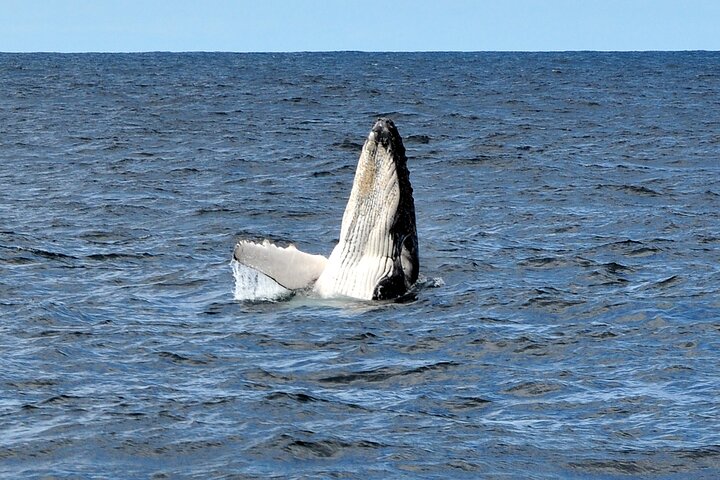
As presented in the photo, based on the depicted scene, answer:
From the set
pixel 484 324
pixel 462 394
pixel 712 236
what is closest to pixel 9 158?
pixel 712 236

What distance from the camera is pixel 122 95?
206 feet

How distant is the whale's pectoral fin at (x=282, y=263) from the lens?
15617 mm

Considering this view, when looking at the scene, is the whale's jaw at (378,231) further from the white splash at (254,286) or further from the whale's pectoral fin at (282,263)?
the white splash at (254,286)

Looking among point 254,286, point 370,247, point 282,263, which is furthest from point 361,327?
point 254,286

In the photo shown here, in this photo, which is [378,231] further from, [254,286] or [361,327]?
[254,286]

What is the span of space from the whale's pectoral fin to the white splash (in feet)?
0.38

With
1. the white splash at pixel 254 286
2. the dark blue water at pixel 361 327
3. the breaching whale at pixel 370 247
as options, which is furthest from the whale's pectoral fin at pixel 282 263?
the dark blue water at pixel 361 327

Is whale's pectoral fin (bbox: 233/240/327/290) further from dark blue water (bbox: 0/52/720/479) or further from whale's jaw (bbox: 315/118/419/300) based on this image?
dark blue water (bbox: 0/52/720/479)

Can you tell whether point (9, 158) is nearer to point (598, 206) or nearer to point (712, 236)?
point (598, 206)

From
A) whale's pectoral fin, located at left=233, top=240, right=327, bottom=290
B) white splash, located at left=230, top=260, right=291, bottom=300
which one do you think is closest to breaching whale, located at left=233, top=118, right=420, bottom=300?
whale's pectoral fin, located at left=233, top=240, right=327, bottom=290

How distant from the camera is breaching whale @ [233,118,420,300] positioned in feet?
50.3

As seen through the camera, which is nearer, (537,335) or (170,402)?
(170,402)

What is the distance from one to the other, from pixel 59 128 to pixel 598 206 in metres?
23.3

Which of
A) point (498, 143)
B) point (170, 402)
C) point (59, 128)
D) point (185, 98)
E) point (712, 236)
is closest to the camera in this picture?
point (170, 402)
